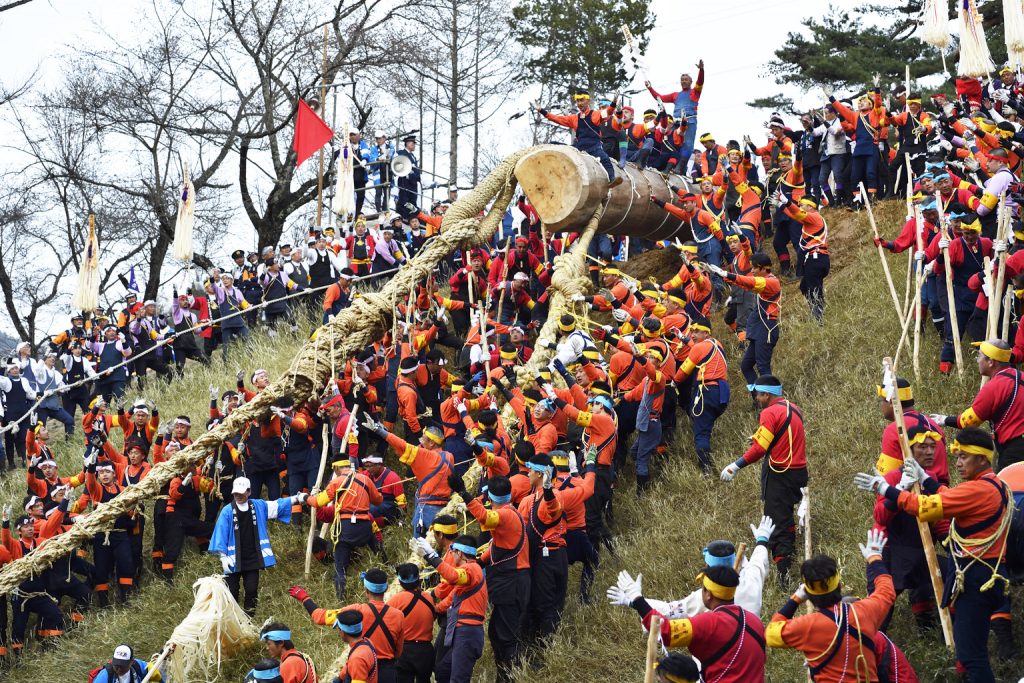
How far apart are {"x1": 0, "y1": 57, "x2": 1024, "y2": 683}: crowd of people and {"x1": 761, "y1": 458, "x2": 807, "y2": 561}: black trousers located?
2 cm

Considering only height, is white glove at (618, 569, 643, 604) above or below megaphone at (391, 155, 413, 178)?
below

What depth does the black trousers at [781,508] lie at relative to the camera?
7789 millimetres

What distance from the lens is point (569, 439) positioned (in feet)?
34.5

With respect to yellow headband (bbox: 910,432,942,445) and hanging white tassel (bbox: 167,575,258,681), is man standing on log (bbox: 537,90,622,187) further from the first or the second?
hanging white tassel (bbox: 167,575,258,681)

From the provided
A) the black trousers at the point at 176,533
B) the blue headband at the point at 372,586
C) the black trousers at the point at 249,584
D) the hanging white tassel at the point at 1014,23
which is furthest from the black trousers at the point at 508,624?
the hanging white tassel at the point at 1014,23

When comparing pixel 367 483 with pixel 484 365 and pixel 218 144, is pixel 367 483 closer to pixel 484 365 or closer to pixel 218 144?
pixel 484 365

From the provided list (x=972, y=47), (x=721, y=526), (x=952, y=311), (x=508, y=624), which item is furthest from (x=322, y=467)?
(x=972, y=47)

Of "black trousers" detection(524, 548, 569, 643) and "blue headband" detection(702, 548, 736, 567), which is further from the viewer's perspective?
"black trousers" detection(524, 548, 569, 643)

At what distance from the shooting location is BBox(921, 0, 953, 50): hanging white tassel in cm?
1296

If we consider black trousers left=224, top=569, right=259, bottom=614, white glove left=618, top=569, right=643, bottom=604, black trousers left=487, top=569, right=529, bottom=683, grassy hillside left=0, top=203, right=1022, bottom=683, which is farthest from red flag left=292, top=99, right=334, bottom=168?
white glove left=618, top=569, right=643, bottom=604

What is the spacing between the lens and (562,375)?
10039mm

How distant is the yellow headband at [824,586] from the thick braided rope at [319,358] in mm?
5956

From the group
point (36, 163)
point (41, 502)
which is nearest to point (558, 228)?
point (41, 502)

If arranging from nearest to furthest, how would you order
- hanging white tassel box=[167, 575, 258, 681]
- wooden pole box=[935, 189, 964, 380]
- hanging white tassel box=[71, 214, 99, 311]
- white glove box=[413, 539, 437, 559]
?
white glove box=[413, 539, 437, 559] < hanging white tassel box=[167, 575, 258, 681] < wooden pole box=[935, 189, 964, 380] < hanging white tassel box=[71, 214, 99, 311]
